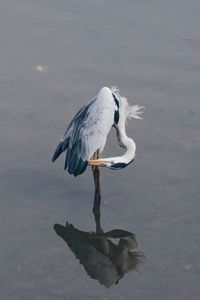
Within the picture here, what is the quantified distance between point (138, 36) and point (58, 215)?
14.1 feet

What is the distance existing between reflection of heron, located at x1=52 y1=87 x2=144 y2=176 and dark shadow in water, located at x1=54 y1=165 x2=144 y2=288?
259mm

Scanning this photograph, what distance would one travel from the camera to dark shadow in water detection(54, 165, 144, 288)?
7.94 meters

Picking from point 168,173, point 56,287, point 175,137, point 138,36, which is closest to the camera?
point 56,287

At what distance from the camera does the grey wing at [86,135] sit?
8.40m

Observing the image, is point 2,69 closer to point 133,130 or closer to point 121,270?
point 133,130

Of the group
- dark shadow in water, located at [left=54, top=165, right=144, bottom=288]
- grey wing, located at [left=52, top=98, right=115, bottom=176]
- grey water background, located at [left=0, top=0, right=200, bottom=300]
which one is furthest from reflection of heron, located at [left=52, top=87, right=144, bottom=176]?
grey water background, located at [left=0, top=0, right=200, bottom=300]

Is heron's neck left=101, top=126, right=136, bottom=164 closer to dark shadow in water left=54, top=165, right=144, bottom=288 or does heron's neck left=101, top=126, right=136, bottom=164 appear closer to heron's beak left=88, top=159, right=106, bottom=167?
heron's beak left=88, top=159, right=106, bottom=167

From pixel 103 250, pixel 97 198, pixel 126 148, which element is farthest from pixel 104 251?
pixel 126 148

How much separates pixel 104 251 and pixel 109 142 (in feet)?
5.75

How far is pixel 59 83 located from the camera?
11000mm

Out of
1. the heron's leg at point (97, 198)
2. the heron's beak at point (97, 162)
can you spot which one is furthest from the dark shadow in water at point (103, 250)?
the heron's beak at point (97, 162)

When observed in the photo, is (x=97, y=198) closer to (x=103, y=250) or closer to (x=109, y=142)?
(x=103, y=250)

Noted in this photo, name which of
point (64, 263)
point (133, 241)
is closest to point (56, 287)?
point (64, 263)

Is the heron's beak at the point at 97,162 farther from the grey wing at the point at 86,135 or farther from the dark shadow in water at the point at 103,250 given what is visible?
the dark shadow in water at the point at 103,250
